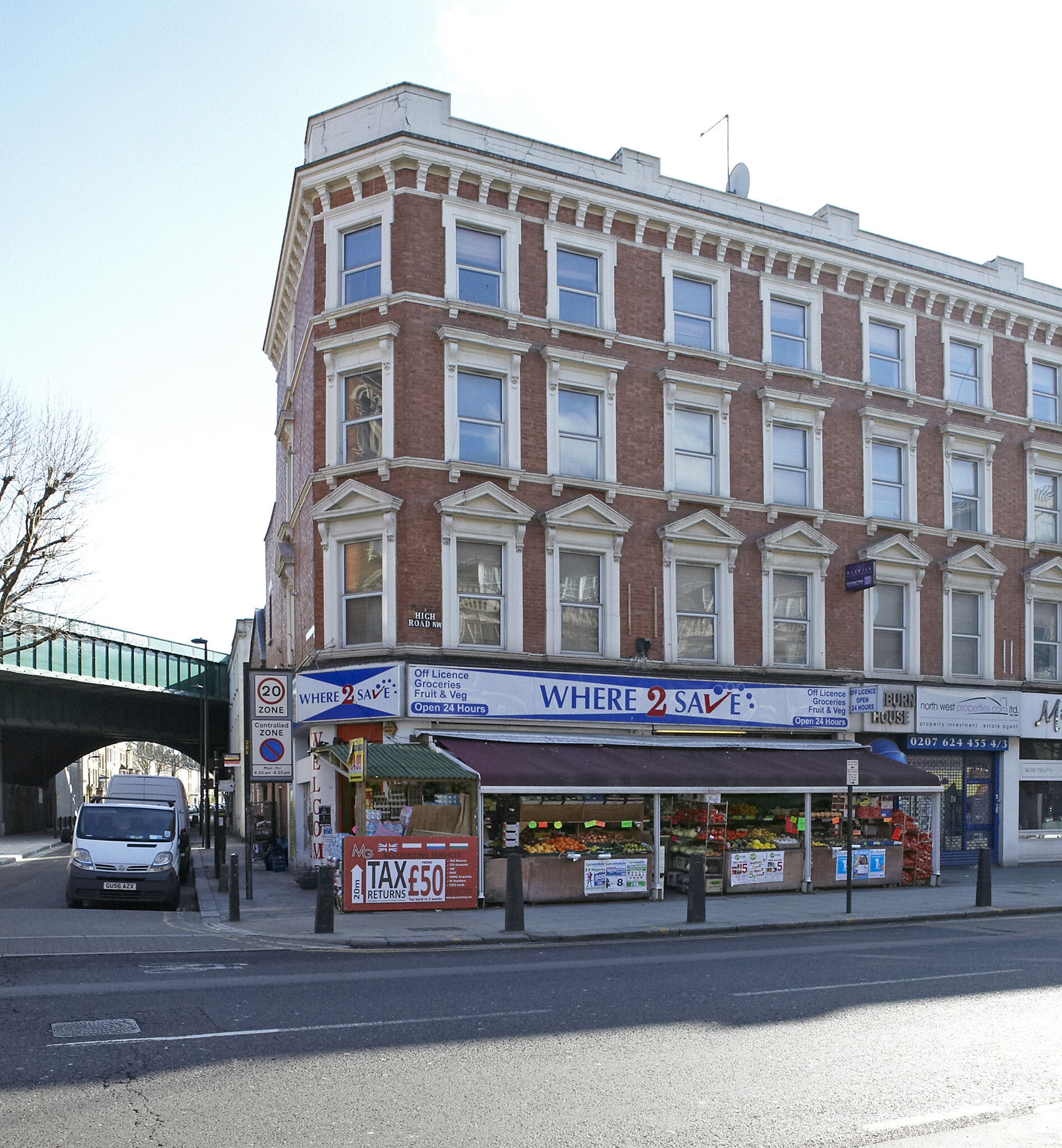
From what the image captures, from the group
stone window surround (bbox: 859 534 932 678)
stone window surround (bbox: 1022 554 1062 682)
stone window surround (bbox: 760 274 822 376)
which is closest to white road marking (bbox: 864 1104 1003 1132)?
stone window surround (bbox: 859 534 932 678)

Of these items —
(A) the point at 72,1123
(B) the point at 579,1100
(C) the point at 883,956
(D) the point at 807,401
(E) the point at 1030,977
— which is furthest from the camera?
(D) the point at 807,401

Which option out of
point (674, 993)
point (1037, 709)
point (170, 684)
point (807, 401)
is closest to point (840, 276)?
point (807, 401)

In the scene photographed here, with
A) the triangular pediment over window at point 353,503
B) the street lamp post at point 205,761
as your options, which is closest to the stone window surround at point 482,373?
the triangular pediment over window at point 353,503

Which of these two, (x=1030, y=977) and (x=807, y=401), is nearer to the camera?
(x=1030, y=977)

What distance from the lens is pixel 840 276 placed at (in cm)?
2778

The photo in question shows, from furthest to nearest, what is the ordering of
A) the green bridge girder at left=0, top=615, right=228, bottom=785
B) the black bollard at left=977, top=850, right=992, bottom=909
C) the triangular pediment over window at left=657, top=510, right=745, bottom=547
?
the green bridge girder at left=0, top=615, right=228, bottom=785
the triangular pediment over window at left=657, top=510, right=745, bottom=547
the black bollard at left=977, top=850, right=992, bottom=909

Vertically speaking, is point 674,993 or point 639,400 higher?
point 639,400

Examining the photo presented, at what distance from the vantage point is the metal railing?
37281 mm

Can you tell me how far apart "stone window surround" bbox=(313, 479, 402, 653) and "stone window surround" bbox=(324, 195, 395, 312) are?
394 cm

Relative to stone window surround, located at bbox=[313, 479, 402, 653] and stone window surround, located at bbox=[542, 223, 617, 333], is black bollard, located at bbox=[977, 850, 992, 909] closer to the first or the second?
stone window surround, located at bbox=[313, 479, 402, 653]

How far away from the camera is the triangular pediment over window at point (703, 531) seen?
24797 millimetres

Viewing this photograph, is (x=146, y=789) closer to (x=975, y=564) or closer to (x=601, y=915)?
(x=601, y=915)

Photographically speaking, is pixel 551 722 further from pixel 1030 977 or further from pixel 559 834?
pixel 1030 977

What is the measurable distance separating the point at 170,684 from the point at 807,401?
35.2 m
